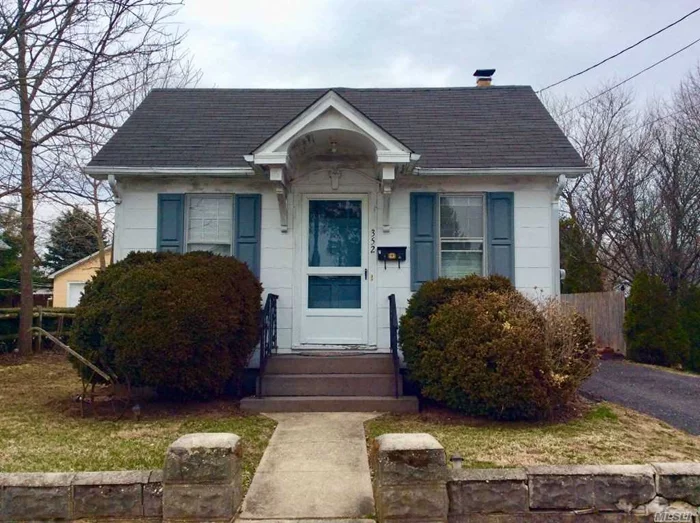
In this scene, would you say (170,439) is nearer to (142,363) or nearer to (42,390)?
(142,363)

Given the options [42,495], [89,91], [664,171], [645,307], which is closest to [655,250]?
[664,171]

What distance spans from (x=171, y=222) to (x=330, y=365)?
3.05m

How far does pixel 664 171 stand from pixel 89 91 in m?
15.2

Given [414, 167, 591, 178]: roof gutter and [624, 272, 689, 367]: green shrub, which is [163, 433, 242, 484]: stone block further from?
[624, 272, 689, 367]: green shrub

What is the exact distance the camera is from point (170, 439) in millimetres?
5500

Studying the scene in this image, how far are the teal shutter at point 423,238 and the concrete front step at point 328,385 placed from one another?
158 centimetres

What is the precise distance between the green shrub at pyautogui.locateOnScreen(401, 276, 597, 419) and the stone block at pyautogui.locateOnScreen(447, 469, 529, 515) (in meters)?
2.17

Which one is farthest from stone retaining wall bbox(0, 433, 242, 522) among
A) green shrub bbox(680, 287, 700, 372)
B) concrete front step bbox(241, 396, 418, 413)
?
green shrub bbox(680, 287, 700, 372)

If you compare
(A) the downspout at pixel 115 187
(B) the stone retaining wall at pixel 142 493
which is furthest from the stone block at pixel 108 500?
(A) the downspout at pixel 115 187

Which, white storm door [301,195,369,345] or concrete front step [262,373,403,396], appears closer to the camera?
concrete front step [262,373,403,396]

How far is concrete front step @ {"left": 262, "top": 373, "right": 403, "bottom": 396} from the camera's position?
6941 millimetres

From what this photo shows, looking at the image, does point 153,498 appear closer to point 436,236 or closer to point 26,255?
point 436,236

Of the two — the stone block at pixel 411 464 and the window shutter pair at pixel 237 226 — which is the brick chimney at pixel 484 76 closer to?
the window shutter pair at pixel 237 226

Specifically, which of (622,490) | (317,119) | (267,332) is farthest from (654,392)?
(317,119)
